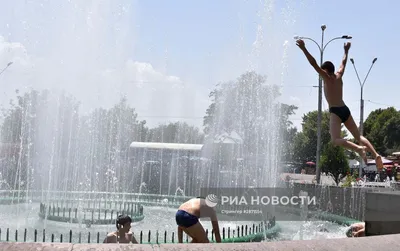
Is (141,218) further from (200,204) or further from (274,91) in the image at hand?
(274,91)

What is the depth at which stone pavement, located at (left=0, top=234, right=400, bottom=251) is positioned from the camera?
9.55 feet

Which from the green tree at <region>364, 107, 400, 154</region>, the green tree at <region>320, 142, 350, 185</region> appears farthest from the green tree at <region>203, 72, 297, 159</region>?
the green tree at <region>364, 107, 400, 154</region>

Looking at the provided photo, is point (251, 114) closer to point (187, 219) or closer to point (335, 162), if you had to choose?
point (335, 162)

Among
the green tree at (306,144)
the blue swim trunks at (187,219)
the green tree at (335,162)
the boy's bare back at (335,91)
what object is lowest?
the blue swim trunks at (187,219)

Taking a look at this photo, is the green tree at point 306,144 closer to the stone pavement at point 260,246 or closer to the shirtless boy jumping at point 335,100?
the shirtless boy jumping at point 335,100

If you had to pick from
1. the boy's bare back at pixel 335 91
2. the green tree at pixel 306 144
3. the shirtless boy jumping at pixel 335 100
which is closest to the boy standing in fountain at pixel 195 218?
the shirtless boy jumping at pixel 335 100

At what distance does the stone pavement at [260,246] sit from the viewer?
9.55 ft

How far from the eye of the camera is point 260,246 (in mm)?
3178

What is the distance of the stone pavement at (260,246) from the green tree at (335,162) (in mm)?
22945

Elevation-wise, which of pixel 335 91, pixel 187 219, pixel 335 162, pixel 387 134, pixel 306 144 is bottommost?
pixel 187 219

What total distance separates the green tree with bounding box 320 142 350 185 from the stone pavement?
903 inches

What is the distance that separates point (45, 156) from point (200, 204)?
28625 millimetres

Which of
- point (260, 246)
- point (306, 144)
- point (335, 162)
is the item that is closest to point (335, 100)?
point (260, 246)

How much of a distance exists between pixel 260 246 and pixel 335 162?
Answer: 24.0 meters
